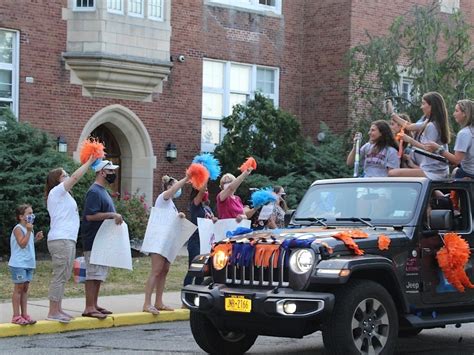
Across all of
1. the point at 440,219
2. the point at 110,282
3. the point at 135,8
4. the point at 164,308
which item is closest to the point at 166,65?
the point at 135,8

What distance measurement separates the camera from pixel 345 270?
8.34m

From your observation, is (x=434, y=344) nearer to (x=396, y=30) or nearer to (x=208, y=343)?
(x=208, y=343)

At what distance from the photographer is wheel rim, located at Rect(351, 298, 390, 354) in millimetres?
8484

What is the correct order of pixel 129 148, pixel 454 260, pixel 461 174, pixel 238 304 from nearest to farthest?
pixel 238 304 → pixel 454 260 → pixel 461 174 → pixel 129 148

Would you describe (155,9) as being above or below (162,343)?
above

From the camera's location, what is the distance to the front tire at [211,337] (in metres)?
9.35

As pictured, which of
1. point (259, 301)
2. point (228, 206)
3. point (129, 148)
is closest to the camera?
point (259, 301)

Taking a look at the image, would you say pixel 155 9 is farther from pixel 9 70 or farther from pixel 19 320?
pixel 19 320

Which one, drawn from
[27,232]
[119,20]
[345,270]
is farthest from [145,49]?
[345,270]

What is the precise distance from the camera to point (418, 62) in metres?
23.8

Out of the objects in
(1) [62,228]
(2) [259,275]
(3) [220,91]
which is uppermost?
(3) [220,91]

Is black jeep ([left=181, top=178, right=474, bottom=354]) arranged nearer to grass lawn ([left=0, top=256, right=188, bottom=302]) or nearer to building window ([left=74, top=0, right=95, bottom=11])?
grass lawn ([left=0, top=256, right=188, bottom=302])

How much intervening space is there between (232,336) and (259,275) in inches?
42.8

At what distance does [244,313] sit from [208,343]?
907 mm
